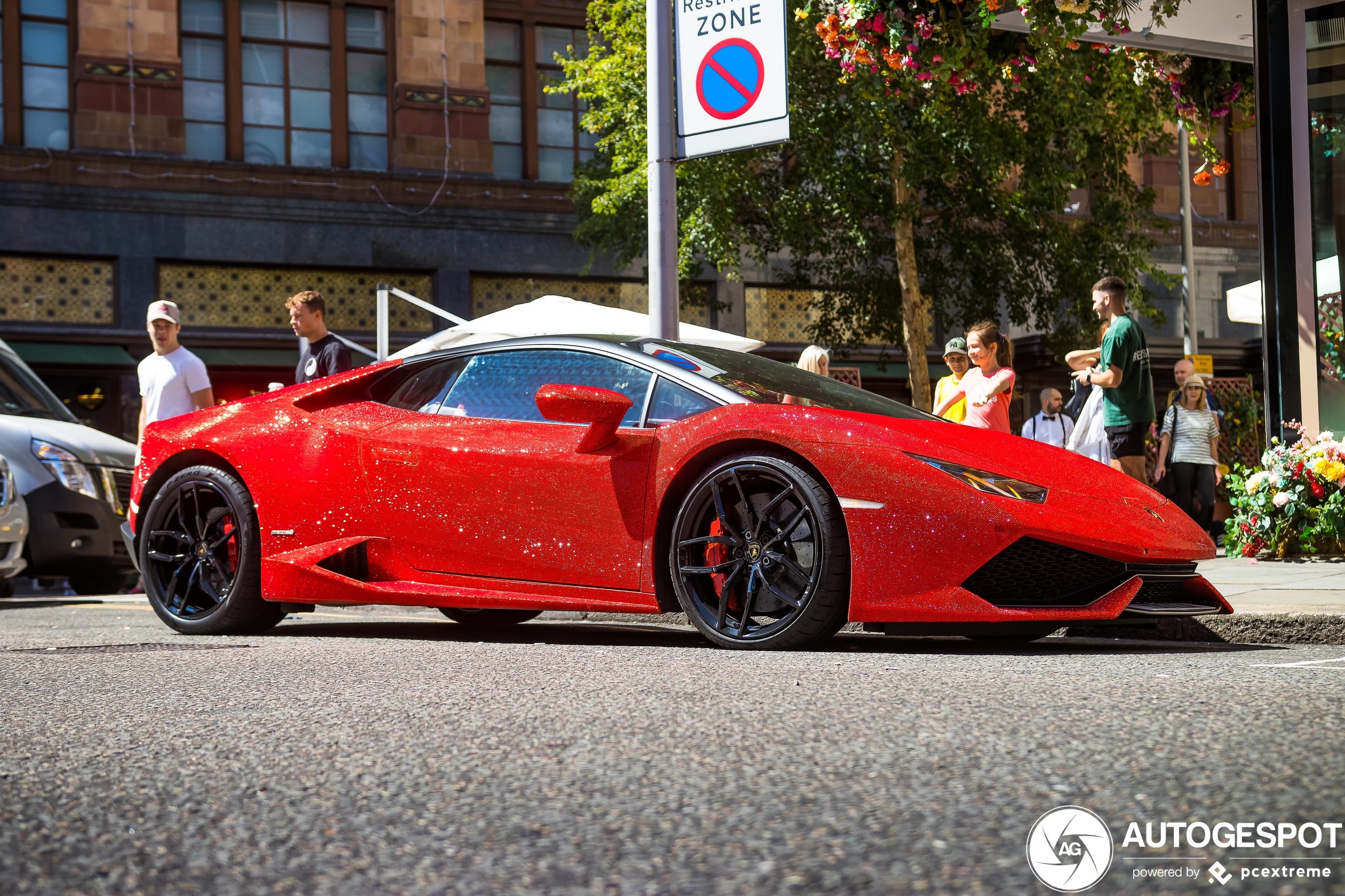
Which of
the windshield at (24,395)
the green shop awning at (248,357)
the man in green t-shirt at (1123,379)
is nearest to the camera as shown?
the man in green t-shirt at (1123,379)

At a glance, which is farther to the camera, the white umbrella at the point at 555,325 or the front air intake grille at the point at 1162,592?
the white umbrella at the point at 555,325

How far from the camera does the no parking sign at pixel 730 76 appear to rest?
8.30m

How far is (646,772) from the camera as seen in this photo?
8.51 feet

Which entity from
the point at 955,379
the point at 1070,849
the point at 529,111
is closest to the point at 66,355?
the point at 529,111

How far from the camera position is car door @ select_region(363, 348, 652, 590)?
520cm

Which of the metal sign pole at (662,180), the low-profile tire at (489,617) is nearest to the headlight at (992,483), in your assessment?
the low-profile tire at (489,617)

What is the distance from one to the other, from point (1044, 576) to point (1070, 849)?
2.67 meters

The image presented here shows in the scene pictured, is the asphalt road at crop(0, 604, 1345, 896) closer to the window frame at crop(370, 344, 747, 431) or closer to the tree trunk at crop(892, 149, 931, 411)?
the window frame at crop(370, 344, 747, 431)

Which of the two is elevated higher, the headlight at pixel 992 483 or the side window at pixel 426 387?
the side window at pixel 426 387

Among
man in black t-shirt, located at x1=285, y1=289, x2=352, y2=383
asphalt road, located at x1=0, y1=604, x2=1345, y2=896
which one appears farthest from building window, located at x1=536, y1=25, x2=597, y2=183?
asphalt road, located at x1=0, y1=604, x2=1345, y2=896

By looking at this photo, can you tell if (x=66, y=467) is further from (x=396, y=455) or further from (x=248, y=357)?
(x=248, y=357)

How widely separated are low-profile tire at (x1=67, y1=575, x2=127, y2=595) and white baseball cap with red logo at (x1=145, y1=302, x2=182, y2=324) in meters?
1.73

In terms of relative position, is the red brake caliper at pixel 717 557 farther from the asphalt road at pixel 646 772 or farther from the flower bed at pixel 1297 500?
the flower bed at pixel 1297 500

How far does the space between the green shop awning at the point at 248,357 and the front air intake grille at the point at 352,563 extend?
56.3 feet
